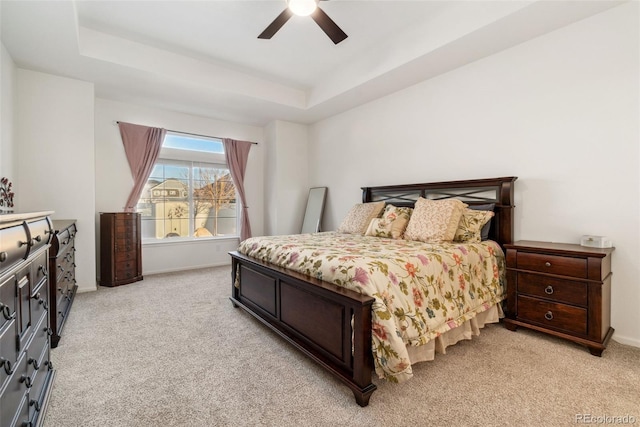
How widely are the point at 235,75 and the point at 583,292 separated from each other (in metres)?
4.62

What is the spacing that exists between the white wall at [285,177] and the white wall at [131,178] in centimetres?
25

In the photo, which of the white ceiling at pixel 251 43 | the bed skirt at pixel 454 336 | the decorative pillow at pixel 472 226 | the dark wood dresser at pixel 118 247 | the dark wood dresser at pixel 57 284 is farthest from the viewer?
the dark wood dresser at pixel 118 247

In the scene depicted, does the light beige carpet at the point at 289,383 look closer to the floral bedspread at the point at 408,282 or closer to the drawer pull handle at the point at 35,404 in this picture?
the drawer pull handle at the point at 35,404

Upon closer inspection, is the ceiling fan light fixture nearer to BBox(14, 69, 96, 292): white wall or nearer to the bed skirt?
the bed skirt

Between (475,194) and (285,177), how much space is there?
3.39m

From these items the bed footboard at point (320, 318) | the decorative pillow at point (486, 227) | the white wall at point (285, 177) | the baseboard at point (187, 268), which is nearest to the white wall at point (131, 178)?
the baseboard at point (187, 268)

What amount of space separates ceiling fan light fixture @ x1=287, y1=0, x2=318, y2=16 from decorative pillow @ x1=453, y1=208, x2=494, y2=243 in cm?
240

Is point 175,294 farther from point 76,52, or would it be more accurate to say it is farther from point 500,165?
point 500,165

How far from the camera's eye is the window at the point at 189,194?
503 cm

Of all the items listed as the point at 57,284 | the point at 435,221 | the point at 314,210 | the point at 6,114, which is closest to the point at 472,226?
the point at 435,221

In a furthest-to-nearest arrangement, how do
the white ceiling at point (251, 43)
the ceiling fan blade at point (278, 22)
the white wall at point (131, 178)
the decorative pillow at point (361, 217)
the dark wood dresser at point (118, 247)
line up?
the white wall at point (131, 178) → the dark wood dresser at point (118, 247) → the decorative pillow at point (361, 217) → the white ceiling at point (251, 43) → the ceiling fan blade at point (278, 22)

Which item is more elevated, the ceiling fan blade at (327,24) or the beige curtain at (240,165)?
the ceiling fan blade at (327,24)

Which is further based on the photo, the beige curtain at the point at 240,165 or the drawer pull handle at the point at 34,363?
the beige curtain at the point at 240,165
